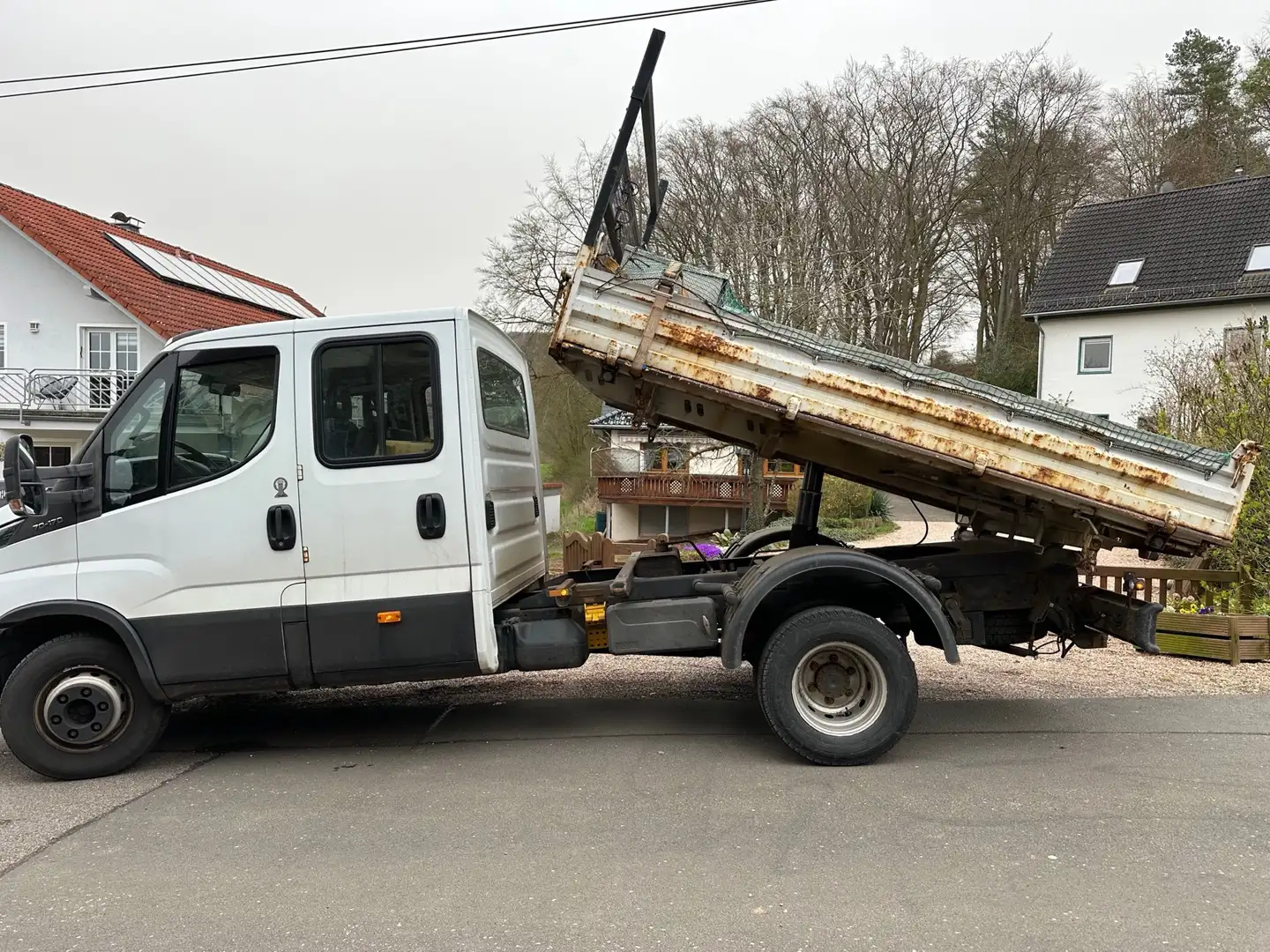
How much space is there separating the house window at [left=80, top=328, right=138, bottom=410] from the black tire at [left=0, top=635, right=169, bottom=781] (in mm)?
20389

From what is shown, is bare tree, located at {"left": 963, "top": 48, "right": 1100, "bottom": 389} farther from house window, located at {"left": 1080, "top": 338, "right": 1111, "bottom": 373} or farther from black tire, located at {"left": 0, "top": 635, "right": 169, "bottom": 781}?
black tire, located at {"left": 0, "top": 635, "right": 169, "bottom": 781}

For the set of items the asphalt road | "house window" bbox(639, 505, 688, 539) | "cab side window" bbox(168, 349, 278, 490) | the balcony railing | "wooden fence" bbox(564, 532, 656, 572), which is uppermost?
the balcony railing

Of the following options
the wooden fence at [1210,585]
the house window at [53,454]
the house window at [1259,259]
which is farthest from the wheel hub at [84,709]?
the house window at [1259,259]

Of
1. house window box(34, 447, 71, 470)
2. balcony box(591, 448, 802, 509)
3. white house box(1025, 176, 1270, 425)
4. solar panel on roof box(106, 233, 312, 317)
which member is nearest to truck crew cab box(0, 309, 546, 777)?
house window box(34, 447, 71, 470)

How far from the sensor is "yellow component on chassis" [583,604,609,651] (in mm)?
5492

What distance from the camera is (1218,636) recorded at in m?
7.68

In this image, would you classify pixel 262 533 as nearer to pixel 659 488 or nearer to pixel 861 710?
pixel 861 710

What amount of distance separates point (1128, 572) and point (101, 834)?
5.92 meters

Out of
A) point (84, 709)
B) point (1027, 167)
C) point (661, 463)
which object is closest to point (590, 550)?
point (84, 709)

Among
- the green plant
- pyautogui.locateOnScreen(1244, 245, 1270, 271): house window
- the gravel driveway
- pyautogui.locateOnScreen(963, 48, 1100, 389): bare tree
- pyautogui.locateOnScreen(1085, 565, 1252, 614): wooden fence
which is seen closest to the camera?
the gravel driveway

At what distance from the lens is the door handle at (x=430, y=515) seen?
5090mm

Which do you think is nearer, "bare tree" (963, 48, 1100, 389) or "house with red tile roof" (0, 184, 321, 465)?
"house with red tile roof" (0, 184, 321, 465)

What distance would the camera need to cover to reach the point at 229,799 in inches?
192

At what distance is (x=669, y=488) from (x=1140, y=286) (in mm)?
15237
